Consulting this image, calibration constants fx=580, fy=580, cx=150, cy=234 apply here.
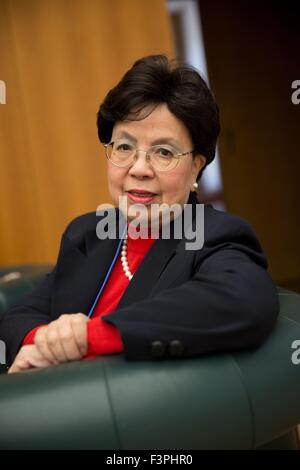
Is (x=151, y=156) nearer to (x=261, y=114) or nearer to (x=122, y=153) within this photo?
(x=122, y=153)

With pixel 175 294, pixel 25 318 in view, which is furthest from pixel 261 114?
pixel 175 294

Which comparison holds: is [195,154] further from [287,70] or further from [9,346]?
[287,70]

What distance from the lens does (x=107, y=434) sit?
1.10 m

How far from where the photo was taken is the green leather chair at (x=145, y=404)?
111 cm

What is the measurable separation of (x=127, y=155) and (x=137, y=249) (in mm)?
275

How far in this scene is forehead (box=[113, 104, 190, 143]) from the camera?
1.50 m

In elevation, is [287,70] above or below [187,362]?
above

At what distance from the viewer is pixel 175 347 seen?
1.17 meters

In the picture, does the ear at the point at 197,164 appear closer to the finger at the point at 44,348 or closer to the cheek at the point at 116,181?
the cheek at the point at 116,181

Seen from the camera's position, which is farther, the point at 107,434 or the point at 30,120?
the point at 30,120

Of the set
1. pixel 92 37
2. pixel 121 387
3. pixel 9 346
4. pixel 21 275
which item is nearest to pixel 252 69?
pixel 92 37

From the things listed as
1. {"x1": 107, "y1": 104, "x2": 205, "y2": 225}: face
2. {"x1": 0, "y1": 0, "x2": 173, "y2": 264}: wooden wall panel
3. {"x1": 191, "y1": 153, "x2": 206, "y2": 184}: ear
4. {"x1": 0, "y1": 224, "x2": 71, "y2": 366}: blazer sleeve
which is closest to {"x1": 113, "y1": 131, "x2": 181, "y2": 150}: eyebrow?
{"x1": 107, "y1": 104, "x2": 205, "y2": 225}: face

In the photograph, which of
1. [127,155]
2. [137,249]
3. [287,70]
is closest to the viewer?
[127,155]

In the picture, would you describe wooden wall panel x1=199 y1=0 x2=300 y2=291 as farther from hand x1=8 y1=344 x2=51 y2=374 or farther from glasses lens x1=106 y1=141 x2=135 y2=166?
hand x1=8 y1=344 x2=51 y2=374
